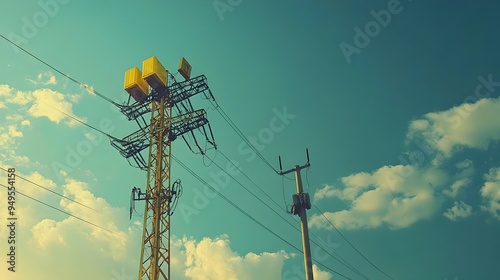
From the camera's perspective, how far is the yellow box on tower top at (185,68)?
2897cm

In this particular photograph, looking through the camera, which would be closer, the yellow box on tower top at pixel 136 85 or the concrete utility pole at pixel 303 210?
the concrete utility pole at pixel 303 210

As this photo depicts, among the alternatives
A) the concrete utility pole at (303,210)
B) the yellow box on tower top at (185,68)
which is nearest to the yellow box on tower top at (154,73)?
the yellow box on tower top at (185,68)

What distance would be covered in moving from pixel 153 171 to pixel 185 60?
8.82 metres

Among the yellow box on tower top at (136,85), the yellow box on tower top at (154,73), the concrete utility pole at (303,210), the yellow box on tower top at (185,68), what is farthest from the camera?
the yellow box on tower top at (185,68)

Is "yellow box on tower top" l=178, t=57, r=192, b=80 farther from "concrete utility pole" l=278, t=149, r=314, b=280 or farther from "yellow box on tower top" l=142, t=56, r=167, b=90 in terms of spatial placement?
"concrete utility pole" l=278, t=149, r=314, b=280

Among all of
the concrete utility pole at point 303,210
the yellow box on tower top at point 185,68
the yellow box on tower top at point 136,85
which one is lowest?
the concrete utility pole at point 303,210

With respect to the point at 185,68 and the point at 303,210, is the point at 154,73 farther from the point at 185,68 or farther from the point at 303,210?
the point at 303,210

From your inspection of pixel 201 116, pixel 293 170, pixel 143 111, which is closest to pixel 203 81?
pixel 201 116

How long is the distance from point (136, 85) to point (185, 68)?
3.74 meters

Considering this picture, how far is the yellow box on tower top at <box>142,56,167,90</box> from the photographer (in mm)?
27922

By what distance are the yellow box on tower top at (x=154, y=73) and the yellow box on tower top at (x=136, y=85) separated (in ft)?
2.33

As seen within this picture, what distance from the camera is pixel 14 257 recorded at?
60.7 feet

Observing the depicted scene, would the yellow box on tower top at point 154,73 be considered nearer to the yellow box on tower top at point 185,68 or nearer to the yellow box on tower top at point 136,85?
the yellow box on tower top at point 136,85

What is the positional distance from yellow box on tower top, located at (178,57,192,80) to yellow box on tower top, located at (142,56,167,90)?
1.35 m
